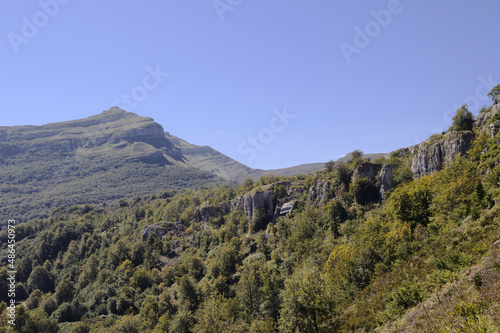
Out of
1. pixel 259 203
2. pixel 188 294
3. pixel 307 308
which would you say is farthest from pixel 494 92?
pixel 188 294

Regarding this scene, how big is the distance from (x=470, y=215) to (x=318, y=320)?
73.6 feet

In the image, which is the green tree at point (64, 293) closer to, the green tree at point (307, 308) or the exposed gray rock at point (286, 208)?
the exposed gray rock at point (286, 208)

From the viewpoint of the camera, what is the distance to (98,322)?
78500mm

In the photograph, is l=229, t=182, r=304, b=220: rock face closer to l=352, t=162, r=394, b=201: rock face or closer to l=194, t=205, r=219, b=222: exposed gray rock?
l=194, t=205, r=219, b=222: exposed gray rock

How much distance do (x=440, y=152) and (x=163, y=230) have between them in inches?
4319

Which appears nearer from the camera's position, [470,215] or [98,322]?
[470,215]

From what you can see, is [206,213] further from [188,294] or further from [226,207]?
[188,294]

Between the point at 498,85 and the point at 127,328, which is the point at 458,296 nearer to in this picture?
the point at 498,85

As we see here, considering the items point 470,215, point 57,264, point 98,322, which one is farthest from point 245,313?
point 57,264

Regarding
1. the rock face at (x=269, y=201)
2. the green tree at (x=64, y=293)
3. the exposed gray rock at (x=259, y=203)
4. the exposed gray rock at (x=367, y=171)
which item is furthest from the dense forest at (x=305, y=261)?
the exposed gray rock at (x=367, y=171)

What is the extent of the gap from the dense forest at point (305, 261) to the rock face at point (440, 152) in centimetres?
219

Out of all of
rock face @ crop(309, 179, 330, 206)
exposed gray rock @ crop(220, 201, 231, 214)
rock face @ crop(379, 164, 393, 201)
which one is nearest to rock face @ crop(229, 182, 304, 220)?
rock face @ crop(309, 179, 330, 206)

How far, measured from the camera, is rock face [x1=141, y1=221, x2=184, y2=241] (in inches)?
4879

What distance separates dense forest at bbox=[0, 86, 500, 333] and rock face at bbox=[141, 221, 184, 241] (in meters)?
0.85
